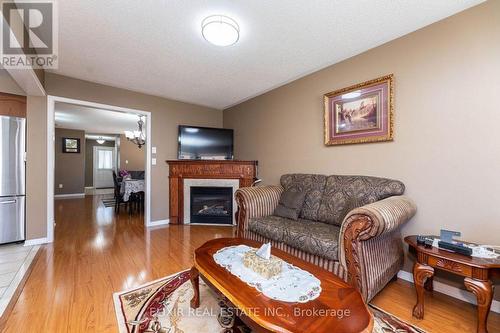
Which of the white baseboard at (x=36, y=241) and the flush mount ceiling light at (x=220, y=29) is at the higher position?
the flush mount ceiling light at (x=220, y=29)

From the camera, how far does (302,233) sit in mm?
2000

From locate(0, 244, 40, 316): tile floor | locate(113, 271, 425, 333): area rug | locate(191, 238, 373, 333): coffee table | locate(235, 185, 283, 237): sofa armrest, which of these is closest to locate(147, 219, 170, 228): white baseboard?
locate(0, 244, 40, 316): tile floor

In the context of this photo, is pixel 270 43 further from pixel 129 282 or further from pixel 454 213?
pixel 129 282

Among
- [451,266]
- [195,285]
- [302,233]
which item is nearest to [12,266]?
[195,285]

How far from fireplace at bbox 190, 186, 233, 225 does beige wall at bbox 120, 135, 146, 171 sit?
5.80m

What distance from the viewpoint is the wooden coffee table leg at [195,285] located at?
60.6 inches

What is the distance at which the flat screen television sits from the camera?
4.19 meters

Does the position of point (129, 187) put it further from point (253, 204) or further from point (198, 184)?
point (253, 204)

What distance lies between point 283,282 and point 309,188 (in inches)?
65.2

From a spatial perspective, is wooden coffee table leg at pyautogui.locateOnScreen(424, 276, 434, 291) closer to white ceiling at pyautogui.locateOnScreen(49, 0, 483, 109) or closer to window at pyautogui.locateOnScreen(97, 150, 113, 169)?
white ceiling at pyautogui.locateOnScreen(49, 0, 483, 109)

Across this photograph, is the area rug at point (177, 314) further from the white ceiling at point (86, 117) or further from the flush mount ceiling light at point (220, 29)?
the white ceiling at point (86, 117)

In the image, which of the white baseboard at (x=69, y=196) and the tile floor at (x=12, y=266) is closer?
the tile floor at (x=12, y=266)

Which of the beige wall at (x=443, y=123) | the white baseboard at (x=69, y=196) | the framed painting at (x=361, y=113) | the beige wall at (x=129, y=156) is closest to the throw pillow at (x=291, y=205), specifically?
the beige wall at (x=443, y=123)

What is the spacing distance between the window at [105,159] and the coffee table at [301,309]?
9.87 metres
